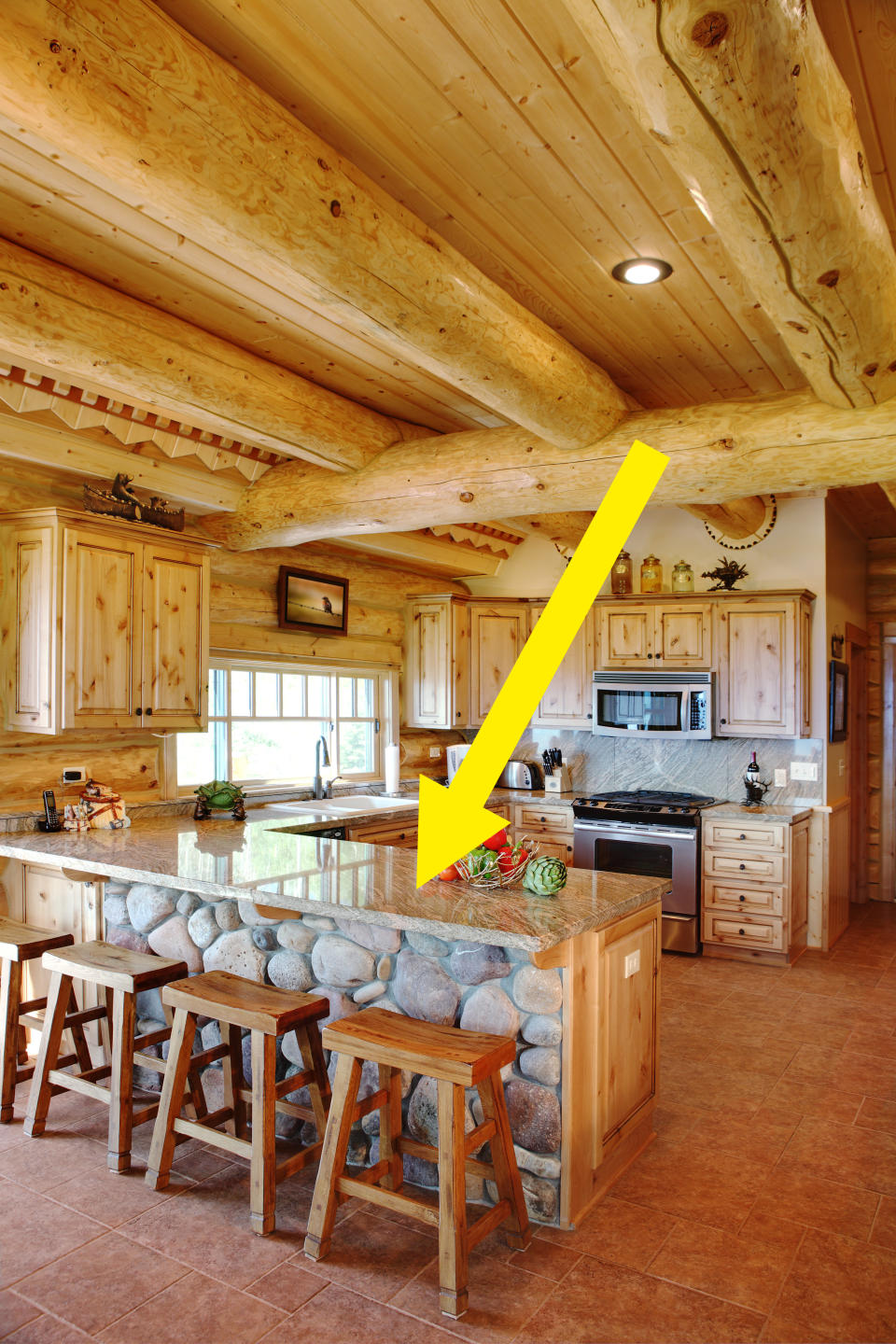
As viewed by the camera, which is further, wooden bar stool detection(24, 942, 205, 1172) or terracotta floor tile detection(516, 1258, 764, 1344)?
wooden bar stool detection(24, 942, 205, 1172)

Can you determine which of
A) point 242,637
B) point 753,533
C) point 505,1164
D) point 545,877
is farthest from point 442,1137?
point 753,533

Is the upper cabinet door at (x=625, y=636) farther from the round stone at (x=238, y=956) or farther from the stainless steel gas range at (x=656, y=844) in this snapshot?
the round stone at (x=238, y=956)

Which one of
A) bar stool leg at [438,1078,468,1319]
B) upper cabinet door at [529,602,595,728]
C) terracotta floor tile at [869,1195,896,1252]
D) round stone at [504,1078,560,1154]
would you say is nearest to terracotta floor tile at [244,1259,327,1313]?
bar stool leg at [438,1078,468,1319]

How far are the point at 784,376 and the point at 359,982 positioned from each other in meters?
2.95

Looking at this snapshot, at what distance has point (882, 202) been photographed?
252 cm

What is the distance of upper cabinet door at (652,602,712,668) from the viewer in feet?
18.5

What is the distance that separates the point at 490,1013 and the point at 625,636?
12.2ft

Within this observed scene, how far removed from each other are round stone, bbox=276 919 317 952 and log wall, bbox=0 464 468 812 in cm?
154

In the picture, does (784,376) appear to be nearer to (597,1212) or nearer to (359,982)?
(359,982)

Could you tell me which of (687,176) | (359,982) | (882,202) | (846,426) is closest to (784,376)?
(846,426)

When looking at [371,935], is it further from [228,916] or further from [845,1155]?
[845,1155]

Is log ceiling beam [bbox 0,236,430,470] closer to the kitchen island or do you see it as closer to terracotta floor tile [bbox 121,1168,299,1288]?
the kitchen island

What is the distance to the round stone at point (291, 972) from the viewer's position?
2984 mm

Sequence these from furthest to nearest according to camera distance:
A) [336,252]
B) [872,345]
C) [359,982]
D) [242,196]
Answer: [359,982] < [872,345] < [336,252] < [242,196]
